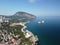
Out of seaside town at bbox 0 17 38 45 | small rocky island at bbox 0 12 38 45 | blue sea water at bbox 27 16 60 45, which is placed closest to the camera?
seaside town at bbox 0 17 38 45

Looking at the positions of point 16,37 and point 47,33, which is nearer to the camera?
point 16,37

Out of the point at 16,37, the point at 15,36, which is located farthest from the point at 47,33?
the point at 16,37

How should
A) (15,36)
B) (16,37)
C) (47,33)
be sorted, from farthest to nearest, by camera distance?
1. (47,33)
2. (15,36)
3. (16,37)

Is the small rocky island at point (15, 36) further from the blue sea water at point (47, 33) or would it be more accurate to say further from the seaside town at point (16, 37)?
the blue sea water at point (47, 33)

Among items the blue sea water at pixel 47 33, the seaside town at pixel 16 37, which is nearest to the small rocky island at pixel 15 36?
the seaside town at pixel 16 37

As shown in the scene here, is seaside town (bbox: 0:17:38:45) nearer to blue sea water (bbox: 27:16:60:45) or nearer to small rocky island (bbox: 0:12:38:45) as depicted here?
small rocky island (bbox: 0:12:38:45)

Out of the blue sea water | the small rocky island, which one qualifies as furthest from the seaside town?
the blue sea water

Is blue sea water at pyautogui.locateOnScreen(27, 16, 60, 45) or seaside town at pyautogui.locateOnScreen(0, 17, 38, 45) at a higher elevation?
seaside town at pyautogui.locateOnScreen(0, 17, 38, 45)

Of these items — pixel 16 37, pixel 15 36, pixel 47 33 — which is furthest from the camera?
pixel 47 33

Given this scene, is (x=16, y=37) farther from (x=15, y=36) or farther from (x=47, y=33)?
(x=47, y=33)

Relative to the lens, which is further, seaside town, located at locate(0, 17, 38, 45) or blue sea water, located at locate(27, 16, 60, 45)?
blue sea water, located at locate(27, 16, 60, 45)

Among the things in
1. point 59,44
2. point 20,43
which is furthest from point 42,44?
point 20,43
